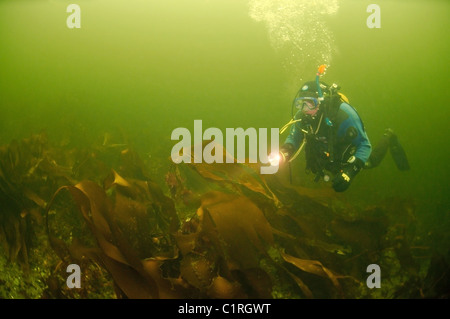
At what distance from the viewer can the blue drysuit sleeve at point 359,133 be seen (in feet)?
5.86

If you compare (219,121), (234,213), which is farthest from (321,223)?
(219,121)

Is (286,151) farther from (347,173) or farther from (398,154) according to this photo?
(398,154)

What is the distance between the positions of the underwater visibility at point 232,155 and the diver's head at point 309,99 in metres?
0.01

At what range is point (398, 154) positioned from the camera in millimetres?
1899

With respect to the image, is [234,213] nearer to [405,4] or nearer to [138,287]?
[138,287]

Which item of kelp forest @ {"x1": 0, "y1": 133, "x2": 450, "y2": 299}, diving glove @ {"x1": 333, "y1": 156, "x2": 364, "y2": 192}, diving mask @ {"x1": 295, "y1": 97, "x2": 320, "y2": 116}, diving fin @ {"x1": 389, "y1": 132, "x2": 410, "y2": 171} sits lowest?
kelp forest @ {"x1": 0, "y1": 133, "x2": 450, "y2": 299}

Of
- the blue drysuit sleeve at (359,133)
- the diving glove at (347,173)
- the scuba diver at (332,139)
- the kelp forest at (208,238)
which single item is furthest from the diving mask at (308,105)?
the kelp forest at (208,238)

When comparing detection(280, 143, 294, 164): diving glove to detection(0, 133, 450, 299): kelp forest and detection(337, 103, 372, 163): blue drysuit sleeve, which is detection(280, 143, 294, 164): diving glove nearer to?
detection(0, 133, 450, 299): kelp forest

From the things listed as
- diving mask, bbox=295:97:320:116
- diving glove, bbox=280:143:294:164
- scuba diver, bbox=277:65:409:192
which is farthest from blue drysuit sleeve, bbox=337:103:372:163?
diving glove, bbox=280:143:294:164

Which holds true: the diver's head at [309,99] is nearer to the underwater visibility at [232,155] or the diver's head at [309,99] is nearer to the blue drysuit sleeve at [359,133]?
the underwater visibility at [232,155]

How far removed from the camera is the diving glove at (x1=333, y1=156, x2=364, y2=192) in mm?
1773

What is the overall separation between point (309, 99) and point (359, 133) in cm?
42

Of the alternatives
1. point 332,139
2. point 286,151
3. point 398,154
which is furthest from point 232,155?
point 398,154
